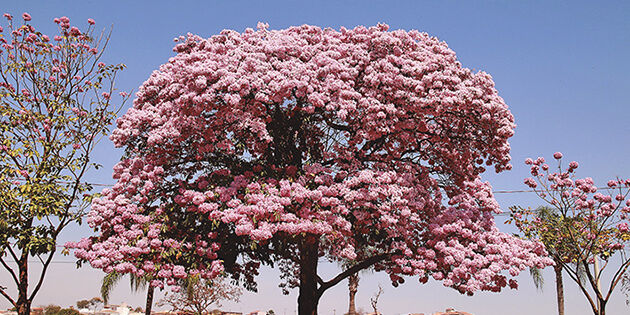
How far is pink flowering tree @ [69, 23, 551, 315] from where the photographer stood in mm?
15773

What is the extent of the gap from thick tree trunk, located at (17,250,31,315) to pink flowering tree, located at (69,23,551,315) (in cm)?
204

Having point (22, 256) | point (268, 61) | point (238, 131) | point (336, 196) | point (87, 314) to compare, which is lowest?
point (87, 314)

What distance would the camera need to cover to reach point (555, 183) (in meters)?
21.4

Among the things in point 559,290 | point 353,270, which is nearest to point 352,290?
point 559,290

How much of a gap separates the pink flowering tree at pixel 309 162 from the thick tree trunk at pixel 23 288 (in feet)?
6.71

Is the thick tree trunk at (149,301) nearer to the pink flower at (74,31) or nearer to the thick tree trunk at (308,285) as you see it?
the thick tree trunk at (308,285)

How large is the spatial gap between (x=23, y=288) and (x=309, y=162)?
10.2 metres

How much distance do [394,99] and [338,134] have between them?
3071 millimetres

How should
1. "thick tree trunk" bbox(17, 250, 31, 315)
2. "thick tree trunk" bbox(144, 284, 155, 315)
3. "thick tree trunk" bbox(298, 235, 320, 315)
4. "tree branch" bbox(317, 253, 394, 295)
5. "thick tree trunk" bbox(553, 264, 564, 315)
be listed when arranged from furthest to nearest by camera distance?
1. "thick tree trunk" bbox(553, 264, 564, 315)
2. "thick tree trunk" bbox(144, 284, 155, 315)
3. "thick tree trunk" bbox(298, 235, 320, 315)
4. "tree branch" bbox(317, 253, 394, 295)
5. "thick tree trunk" bbox(17, 250, 31, 315)

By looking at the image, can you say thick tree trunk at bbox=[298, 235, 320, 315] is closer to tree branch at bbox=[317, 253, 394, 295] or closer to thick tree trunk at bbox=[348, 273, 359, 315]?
tree branch at bbox=[317, 253, 394, 295]

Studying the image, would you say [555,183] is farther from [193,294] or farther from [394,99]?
[193,294]

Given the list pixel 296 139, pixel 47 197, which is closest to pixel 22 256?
pixel 47 197

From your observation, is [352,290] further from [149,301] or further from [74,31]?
[74,31]

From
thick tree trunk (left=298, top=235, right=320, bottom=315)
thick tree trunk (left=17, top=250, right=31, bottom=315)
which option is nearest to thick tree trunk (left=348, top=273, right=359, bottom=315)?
thick tree trunk (left=298, top=235, right=320, bottom=315)
